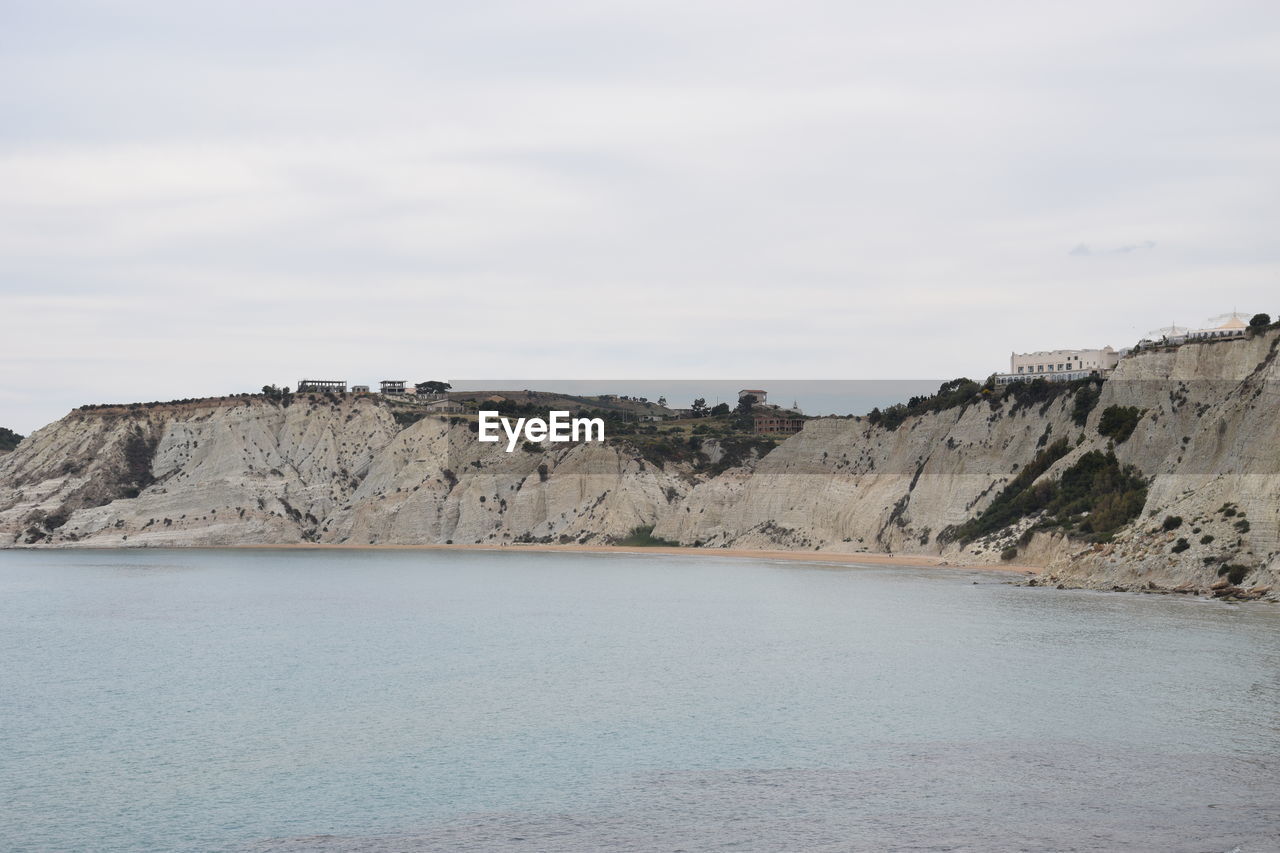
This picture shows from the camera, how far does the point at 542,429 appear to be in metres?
131

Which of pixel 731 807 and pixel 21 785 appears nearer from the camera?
pixel 731 807

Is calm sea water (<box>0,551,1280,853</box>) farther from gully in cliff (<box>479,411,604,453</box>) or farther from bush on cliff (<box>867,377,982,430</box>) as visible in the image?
gully in cliff (<box>479,411,604,453</box>)

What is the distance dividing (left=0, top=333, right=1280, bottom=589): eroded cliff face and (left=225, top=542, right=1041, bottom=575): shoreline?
50.1 inches

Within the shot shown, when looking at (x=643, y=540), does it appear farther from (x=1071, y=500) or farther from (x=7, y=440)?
(x=7, y=440)

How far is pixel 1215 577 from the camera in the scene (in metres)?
54.8

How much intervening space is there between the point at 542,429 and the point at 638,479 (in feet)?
53.8

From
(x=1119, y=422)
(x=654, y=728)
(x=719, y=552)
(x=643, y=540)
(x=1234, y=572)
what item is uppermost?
(x=1119, y=422)

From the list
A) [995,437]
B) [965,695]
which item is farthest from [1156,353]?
[965,695]

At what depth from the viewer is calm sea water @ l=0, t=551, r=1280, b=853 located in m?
20.5

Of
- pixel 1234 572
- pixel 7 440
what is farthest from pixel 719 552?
pixel 7 440

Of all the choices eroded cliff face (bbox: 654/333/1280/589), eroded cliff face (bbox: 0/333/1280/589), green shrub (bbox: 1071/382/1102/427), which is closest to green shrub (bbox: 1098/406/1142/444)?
eroded cliff face (bbox: 654/333/1280/589)

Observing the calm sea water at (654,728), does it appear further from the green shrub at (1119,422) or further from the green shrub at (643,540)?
the green shrub at (643,540)

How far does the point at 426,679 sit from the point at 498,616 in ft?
64.6

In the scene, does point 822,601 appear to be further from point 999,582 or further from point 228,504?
point 228,504
